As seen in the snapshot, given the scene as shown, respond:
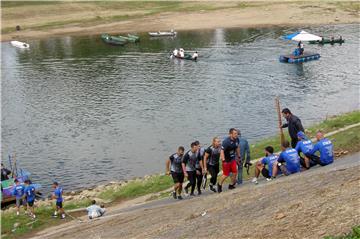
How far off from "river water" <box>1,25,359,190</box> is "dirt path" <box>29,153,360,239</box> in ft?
44.8

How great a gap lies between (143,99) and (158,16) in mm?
67665

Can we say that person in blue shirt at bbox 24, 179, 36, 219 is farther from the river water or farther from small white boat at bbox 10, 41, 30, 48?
small white boat at bbox 10, 41, 30, 48

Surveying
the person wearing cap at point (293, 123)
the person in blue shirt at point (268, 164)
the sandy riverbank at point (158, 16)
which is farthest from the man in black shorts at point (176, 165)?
the sandy riverbank at point (158, 16)

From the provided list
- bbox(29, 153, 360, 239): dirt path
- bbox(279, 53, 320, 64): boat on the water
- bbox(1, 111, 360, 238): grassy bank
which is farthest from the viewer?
bbox(279, 53, 320, 64): boat on the water

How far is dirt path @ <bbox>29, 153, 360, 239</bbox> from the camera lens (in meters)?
13.5

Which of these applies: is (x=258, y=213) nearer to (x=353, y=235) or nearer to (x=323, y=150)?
(x=353, y=235)

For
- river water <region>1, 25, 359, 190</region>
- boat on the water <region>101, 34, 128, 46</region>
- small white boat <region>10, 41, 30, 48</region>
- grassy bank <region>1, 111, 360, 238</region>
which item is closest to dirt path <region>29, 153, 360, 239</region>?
grassy bank <region>1, 111, 360, 238</region>

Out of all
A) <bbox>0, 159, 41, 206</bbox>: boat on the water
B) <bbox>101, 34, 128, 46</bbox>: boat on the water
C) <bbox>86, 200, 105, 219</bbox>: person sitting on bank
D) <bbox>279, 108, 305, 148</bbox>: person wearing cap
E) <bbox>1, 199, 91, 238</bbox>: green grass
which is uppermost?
<bbox>279, 108, 305, 148</bbox>: person wearing cap

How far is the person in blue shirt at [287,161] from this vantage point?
20297mm

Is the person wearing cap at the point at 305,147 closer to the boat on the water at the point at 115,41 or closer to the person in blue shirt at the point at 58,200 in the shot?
the person in blue shirt at the point at 58,200

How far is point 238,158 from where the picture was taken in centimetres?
2083

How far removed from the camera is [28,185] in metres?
26.7

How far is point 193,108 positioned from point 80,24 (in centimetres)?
6927

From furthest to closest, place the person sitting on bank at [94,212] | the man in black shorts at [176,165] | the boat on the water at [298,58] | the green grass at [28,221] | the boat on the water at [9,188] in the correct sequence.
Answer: the boat on the water at [298,58]
the boat on the water at [9,188]
the green grass at [28,221]
the person sitting on bank at [94,212]
the man in black shorts at [176,165]
